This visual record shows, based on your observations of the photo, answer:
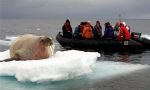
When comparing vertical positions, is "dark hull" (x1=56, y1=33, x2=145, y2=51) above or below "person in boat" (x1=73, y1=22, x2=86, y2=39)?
below

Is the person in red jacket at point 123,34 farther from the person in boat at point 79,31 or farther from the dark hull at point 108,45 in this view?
the person in boat at point 79,31

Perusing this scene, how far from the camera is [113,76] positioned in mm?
11102

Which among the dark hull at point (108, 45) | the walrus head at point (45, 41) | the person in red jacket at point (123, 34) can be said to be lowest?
the dark hull at point (108, 45)

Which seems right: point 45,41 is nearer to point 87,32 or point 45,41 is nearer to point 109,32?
point 109,32

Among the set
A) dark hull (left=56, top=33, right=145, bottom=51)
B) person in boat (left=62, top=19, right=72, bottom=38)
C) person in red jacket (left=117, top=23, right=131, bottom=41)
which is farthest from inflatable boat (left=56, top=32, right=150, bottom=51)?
person in boat (left=62, top=19, right=72, bottom=38)

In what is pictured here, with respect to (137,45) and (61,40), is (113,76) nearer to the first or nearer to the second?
(137,45)

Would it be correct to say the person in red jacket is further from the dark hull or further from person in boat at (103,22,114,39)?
person in boat at (103,22,114,39)

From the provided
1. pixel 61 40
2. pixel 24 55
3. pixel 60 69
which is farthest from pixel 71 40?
pixel 60 69

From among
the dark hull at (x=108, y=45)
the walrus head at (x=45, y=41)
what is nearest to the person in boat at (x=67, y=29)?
the dark hull at (x=108, y=45)

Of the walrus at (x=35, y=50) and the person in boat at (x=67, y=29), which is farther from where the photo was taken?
the person in boat at (x=67, y=29)

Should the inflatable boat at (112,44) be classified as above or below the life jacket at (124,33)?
below

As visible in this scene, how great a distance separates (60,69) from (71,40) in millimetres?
9787

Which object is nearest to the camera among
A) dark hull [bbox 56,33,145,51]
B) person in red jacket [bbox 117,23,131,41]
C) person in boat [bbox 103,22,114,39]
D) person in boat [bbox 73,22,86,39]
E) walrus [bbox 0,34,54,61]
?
walrus [bbox 0,34,54,61]

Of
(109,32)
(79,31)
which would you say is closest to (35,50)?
(109,32)
